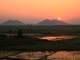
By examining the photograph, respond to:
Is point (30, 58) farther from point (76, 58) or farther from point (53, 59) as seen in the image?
point (76, 58)

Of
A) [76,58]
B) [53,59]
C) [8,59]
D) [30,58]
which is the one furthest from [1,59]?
[76,58]

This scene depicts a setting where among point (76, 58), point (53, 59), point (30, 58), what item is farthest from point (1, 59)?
point (76, 58)

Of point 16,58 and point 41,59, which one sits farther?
point 16,58

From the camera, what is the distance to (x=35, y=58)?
25797 mm

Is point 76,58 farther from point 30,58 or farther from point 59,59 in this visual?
point 30,58

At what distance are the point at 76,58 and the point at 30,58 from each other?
390 cm

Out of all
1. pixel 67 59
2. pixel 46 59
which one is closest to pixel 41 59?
pixel 46 59

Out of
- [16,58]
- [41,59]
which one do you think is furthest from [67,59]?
[16,58]

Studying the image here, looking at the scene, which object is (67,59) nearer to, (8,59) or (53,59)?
(53,59)

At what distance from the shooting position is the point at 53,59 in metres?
25.1

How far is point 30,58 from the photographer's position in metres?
25.8

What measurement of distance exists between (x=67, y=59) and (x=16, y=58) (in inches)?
175

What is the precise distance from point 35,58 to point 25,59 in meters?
0.96

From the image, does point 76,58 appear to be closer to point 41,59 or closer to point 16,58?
point 41,59
